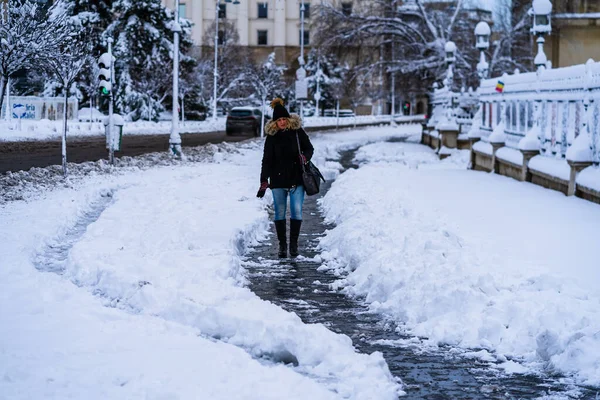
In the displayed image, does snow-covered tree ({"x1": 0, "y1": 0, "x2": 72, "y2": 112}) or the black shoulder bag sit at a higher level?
snow-covered tree ({"x1": 0, "y1": 0, "x2": 72, "y2": 112})

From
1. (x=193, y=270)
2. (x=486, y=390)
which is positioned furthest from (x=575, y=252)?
(x=486, y=390)

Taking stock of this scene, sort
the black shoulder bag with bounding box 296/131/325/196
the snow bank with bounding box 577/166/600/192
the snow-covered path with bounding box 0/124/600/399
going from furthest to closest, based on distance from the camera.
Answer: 1. the snow bank with bounding box 577/166/600/192
2. the black shoulder bag with bounding box 296/131/325/196
3. the snow-covered path with bounding box 0/124/600/399

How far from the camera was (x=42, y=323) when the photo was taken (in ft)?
22.7

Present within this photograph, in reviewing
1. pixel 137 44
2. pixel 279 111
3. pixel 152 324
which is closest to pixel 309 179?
pixel 279 111

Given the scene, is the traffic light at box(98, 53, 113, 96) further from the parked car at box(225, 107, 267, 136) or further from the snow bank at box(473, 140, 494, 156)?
the parked car at box(225, 107, 267, 136)

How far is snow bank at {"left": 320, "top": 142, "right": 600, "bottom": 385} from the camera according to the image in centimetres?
675

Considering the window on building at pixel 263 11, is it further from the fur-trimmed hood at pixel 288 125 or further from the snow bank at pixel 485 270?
the fur-trimmed hood at pixel 288 125

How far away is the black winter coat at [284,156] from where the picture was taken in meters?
11.3

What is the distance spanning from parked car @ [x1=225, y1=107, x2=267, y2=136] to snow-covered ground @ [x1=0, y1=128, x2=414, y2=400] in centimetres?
3908

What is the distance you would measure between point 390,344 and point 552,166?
35.1 feet

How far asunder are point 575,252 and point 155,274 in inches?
157

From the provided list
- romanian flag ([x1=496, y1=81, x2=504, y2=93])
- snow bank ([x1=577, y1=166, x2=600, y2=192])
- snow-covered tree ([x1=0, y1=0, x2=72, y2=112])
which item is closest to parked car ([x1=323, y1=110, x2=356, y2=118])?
snow-covered tree ([x1=0, y1=0, x2=72, y2=112])

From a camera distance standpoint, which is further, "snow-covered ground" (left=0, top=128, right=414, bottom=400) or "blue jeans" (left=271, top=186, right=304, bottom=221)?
"blue jeans" (left=271, top=186, right=304, bottom=221)

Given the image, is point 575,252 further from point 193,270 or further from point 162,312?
point 162,312
